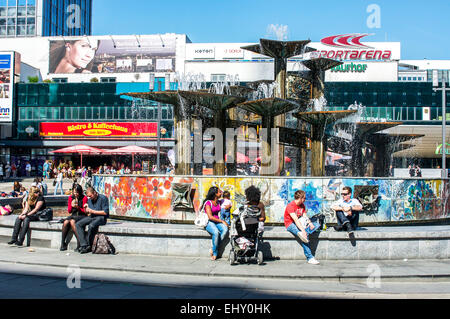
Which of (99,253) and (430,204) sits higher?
(430,204)

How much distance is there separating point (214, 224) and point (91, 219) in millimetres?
2636

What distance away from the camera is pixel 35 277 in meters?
7.91

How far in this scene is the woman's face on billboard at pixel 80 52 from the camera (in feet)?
229

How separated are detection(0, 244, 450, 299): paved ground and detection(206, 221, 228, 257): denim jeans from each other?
312mm

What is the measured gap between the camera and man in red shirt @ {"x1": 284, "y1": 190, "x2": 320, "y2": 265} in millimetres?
8883

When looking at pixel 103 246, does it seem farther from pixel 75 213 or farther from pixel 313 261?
pixel 313 261

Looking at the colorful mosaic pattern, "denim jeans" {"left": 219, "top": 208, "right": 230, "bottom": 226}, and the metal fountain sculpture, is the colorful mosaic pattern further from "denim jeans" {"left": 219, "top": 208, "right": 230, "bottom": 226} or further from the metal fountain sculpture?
the metal fountain sculpture

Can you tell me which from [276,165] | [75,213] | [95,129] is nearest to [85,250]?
[75,213]

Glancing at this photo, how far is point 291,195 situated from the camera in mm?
11422

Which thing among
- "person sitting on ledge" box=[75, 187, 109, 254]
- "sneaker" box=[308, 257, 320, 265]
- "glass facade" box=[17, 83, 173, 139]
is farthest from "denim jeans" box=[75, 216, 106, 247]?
"glass facade" box=[17, 83, 173, 139]

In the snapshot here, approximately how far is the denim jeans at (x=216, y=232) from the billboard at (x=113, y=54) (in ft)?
201

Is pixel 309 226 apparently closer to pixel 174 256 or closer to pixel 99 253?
pixel 174 256

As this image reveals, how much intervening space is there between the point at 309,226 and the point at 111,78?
6303 cm
